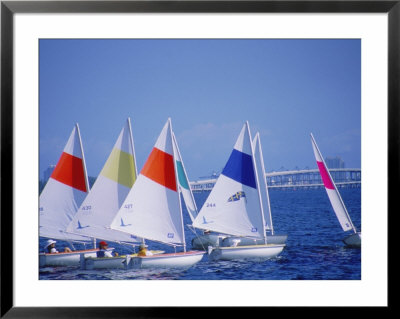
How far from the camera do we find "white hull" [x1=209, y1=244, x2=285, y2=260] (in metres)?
5.70

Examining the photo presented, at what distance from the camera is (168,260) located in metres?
5.80

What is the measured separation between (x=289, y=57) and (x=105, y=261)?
2630 mm

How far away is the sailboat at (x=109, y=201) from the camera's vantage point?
18.9ft

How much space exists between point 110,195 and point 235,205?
153 cm

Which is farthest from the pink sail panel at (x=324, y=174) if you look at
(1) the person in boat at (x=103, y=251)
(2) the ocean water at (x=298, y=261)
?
(1) the person in boat at (x=103, y=251)

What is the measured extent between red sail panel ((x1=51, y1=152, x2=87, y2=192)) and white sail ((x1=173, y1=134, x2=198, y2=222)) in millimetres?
973

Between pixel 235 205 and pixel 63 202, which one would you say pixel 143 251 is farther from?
pixel 235 205

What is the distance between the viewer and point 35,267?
5281 millimetres

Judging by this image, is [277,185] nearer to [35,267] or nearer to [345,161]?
[345,161]

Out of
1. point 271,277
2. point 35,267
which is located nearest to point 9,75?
point 35,267

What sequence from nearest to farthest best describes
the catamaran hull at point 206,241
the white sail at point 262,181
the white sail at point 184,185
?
the white sail at point 262,181, the white sail at point 184,185, the catamaran hull at point 206,241

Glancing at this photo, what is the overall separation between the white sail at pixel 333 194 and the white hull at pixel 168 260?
1393 millimetres

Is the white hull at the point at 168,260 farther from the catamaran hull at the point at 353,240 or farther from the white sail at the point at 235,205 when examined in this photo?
the catamaran hull at the point at 353,240

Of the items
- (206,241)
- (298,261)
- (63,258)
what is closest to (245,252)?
(206,241)
